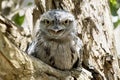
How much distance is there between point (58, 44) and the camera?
1.88 metres

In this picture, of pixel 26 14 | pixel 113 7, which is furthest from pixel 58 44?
pixel 26 14

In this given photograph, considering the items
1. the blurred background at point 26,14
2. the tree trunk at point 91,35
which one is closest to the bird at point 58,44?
the tree trunk at point 91,35

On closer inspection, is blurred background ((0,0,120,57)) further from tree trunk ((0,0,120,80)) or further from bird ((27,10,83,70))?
bird ((27,10,83,70))

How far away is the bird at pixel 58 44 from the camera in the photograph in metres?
1.83

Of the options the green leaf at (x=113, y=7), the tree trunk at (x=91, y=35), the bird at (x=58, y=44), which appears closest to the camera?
the bird at (x=58, y=44)

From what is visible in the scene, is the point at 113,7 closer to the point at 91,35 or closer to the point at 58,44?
the point at 91,35

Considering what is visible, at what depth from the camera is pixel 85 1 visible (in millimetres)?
2180

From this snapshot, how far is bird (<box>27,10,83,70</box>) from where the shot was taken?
72.0 inches

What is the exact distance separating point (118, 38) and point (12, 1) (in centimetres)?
100

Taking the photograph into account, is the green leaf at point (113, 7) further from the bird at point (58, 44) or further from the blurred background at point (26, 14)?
the bird at point (58, 44)

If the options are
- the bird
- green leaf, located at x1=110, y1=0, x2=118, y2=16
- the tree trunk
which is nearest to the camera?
the bird

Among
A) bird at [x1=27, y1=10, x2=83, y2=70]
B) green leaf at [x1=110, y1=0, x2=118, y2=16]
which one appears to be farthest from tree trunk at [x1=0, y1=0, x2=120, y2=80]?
green leaf at [x1=110, y1=0, x2=118, y2=16]

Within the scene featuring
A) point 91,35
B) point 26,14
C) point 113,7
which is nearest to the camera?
point 91,35

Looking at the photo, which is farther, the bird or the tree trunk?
the tree trunk
